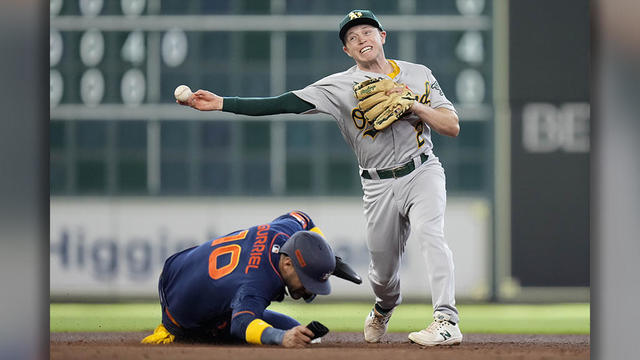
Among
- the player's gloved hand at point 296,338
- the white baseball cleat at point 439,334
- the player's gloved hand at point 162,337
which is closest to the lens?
the player's gloved hand at point 296,338

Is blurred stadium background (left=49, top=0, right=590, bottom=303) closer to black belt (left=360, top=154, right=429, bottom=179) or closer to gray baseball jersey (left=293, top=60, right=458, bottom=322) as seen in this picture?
gray baseball jersey (left=293, top=60, right=458, bottom=322)

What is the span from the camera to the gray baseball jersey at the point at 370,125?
399 centimetres

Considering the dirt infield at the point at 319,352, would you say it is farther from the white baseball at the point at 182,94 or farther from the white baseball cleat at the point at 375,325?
the white baseball at the point at 182,94

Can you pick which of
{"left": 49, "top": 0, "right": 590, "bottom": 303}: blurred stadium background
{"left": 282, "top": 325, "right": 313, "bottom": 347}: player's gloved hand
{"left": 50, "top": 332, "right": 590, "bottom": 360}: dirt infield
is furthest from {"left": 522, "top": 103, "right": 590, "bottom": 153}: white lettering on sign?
{"left": 282, "top": 325, "right": 313, "bottom": 347}: player's gloved hand

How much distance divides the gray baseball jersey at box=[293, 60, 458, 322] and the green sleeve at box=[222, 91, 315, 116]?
37 millimetres

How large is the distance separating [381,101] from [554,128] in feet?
16.3

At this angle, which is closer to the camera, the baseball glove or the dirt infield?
the dirt infield

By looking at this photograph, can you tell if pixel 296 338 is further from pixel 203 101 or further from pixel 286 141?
pixel 286 141

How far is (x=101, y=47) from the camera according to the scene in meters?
8.80

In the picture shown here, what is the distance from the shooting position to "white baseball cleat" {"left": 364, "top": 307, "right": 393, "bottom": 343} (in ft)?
14.5

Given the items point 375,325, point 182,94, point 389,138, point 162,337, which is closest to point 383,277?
point 375,325

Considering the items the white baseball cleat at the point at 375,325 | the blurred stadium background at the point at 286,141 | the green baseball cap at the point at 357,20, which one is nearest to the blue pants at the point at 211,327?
the white baseball cleat at the point at 375,325

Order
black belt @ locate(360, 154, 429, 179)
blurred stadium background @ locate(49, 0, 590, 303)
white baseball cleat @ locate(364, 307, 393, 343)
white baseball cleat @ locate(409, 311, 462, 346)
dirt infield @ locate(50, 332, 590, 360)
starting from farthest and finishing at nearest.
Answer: blurred stadium background @ locate(49, 0, 590, 303), white baseball cleat @ locate(364, 307, 393, 343), black belt @ locate(360, 154, 429, 179), white baseball cleat @ locate(409, 311, 462, 346), dirt infield @ locate(50, 332, 590, 360)
